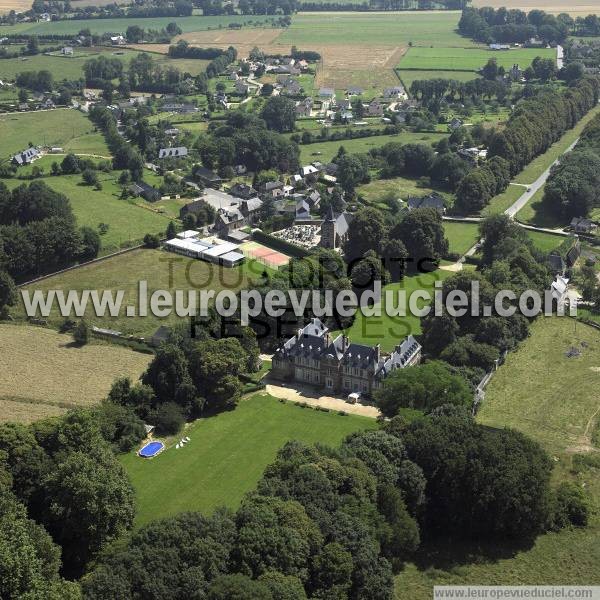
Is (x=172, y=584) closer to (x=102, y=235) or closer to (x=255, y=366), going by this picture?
(x=255, y=366)

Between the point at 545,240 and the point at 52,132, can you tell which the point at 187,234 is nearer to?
the point at 545,240

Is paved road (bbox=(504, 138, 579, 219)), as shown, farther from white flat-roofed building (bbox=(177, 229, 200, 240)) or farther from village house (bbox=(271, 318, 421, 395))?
village house (bbox=(271, 318, 421, 395))

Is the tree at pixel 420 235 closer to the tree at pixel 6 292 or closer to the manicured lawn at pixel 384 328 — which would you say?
the manicured lawn at pixel 384 328

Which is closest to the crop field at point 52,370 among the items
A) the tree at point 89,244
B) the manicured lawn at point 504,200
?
the tree at point 89,244

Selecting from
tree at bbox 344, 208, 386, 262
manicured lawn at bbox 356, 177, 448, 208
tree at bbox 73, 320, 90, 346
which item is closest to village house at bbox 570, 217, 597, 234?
manicured lawn at bbox 356, 177, 448, 208

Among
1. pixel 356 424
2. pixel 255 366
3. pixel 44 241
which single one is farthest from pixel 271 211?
pixel 356 424

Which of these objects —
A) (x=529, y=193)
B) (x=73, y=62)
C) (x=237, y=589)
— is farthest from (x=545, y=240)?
(x=73, y=62)
